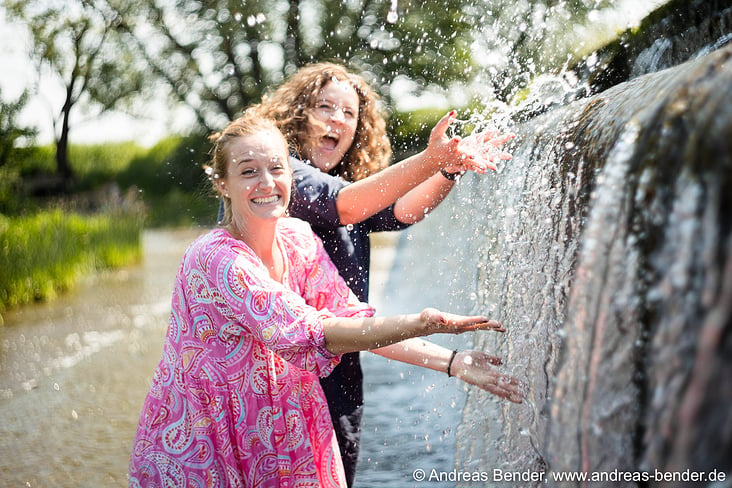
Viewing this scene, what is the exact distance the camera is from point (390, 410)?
396 cm

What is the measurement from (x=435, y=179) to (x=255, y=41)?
1693cm

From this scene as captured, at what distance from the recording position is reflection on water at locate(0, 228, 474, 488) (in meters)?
3.12

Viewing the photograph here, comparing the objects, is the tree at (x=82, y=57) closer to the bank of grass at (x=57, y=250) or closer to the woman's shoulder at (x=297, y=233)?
the bank of grass at (x=57, y=250)

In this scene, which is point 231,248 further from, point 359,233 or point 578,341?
point 578,341

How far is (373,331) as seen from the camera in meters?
1.83

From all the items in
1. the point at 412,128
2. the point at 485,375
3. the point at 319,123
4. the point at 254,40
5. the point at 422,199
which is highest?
the point at 254,40

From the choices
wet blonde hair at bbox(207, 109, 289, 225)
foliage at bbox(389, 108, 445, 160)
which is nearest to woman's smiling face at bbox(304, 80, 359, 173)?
wet blonde hair at bbox(207, 109, 289, 225)

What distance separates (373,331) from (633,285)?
0.67 metres

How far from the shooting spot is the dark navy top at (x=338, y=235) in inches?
91.4

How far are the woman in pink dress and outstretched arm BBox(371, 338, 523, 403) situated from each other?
22cm

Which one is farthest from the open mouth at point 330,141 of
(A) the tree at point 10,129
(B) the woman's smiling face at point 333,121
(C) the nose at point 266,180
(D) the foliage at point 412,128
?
(A) the tree at point 10,129

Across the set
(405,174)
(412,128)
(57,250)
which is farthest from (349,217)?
(412,128)

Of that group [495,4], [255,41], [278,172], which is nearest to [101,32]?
[255,41]

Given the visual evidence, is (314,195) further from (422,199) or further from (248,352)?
(248,352)
